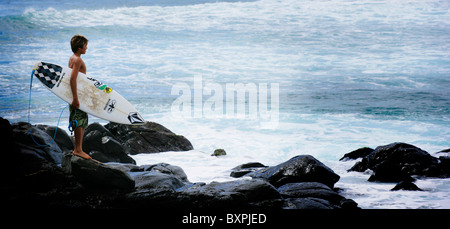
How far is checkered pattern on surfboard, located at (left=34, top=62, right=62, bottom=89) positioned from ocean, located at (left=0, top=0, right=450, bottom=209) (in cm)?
359

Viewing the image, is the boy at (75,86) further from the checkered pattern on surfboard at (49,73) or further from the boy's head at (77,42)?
the checkered pattern on surfboard at (49,73)

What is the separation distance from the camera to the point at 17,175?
548cm

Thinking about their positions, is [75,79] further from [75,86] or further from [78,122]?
[78,122]

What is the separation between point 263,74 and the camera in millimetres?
22047

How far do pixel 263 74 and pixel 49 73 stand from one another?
53.9 feet

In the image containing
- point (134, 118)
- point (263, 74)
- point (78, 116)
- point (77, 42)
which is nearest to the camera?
point (77, 42)

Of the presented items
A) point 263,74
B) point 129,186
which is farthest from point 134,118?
point 263,74

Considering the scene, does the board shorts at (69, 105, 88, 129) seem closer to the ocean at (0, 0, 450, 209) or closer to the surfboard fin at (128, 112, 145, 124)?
the surfboard fin at (128, 112, 145, 124)

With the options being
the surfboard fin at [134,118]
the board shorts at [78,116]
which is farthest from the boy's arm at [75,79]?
the surfboard fin at [134,118]

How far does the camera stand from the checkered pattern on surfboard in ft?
20.2

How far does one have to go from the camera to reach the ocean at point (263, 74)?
1241 centimetres

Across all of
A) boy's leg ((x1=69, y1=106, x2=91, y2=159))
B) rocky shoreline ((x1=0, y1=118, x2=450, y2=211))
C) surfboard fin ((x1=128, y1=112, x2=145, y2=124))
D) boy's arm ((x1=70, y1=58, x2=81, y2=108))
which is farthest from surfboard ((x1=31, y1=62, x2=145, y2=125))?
rocky shoreline ((x1=0, y1=118, x2=450, y2=211))
